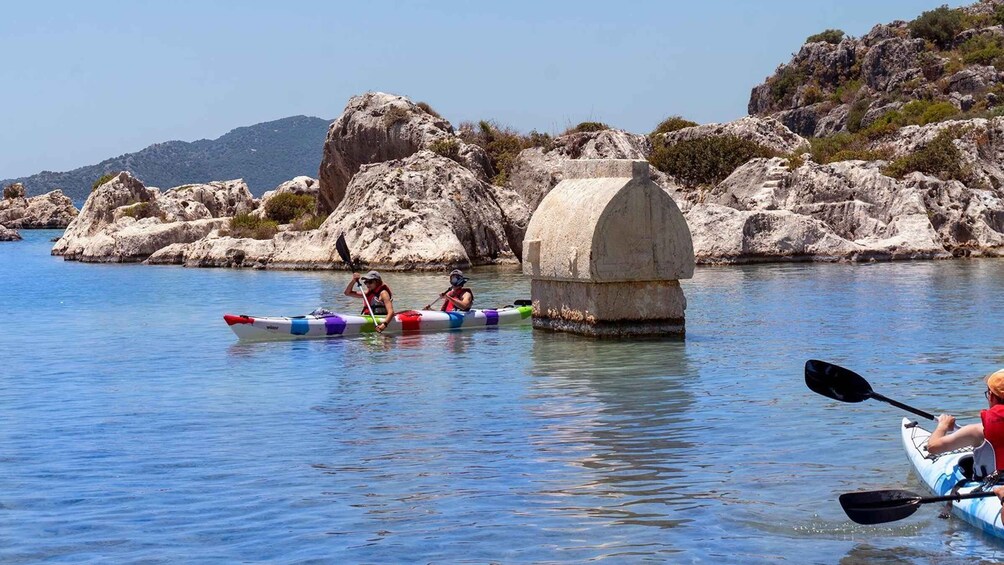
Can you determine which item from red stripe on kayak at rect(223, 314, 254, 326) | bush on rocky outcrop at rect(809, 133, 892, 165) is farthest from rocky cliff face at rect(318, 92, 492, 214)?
red stripe on kayak at rect(223, 314, 254, 326)

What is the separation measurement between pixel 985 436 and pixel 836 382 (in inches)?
79.4

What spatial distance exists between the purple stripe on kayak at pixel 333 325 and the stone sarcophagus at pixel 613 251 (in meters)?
3.13

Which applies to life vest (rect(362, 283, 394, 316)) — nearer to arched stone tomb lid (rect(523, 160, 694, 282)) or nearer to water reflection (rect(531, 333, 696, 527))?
water reflection (rect(531, 333, 696, 527))

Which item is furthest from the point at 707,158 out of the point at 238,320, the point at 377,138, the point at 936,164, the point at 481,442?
the point at 481,442

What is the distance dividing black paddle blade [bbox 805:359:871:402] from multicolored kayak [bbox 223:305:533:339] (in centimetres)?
1171

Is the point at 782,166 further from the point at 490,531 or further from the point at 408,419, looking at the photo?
the point at 490,531

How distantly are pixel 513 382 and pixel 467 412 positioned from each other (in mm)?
2298

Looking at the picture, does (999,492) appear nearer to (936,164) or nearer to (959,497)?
(959,497)

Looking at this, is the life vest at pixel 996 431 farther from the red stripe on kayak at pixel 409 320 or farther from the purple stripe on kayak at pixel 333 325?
the red stripe on kayak at pixel 409 320

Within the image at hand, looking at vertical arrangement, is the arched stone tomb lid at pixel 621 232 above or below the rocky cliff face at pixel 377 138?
below

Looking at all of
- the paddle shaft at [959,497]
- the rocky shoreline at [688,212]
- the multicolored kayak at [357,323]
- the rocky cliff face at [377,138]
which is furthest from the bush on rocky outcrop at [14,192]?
the paddle shaft at [959,497]

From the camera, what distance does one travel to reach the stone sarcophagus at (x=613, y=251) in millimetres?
18234

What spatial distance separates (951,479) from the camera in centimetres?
841

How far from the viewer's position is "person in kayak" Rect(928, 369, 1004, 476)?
784 cm
